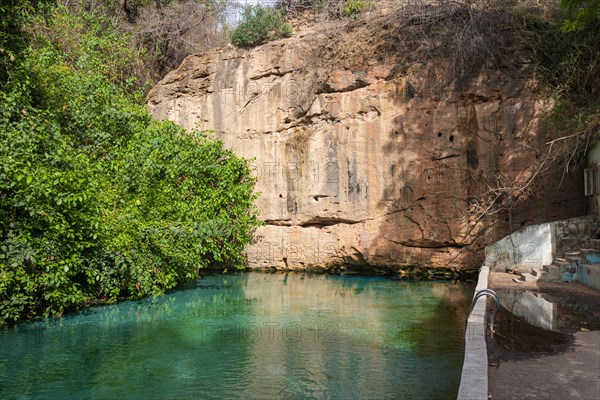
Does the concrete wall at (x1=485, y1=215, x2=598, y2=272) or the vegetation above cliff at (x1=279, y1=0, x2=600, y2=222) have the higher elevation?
the vegetation above cliff at (x1=279, y1=0, x2=600, y2=222)

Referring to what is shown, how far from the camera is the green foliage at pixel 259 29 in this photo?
61.1 ft

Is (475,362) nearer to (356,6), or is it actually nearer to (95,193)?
(95,193)

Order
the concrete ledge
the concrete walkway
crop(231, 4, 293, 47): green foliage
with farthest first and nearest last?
crop(231, 4, 293, 47): green foliage < the concrete walkway < the concrete ledge

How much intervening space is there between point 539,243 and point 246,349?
7402mm

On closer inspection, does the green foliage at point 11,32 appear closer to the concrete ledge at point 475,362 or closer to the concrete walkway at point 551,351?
the concrete ledge at point 475,362

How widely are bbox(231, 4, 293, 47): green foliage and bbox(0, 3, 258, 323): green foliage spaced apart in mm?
3761

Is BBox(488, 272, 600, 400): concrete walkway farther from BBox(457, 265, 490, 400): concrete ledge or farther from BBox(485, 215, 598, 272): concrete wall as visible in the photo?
BBox(485, 215, 598, 272): concrete wall

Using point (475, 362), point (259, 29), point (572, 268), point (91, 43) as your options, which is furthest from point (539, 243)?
point (91, 43)

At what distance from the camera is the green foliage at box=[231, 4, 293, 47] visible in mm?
18609

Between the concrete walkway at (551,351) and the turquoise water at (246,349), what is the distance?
0.83 metres

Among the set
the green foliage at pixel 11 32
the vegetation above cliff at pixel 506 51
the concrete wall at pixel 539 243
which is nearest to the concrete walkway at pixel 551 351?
the concrete wall at pixel 539 243

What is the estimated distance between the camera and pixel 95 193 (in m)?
10.8

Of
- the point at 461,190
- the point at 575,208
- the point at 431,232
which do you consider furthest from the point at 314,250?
the point at 575,208

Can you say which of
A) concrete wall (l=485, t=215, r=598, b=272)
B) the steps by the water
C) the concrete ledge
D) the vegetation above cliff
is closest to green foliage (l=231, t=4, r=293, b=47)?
the vegetation above cliff
